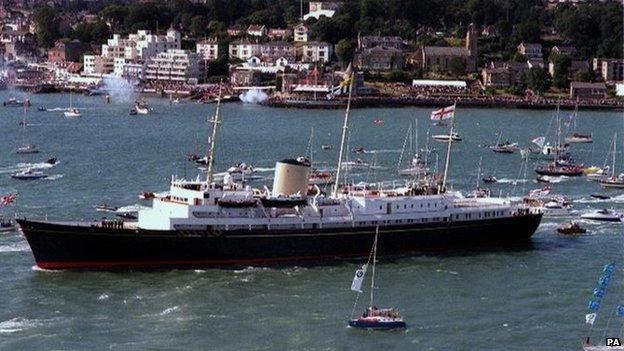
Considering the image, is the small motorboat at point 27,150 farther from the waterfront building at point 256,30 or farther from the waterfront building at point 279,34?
the waterfront building at point 256,30

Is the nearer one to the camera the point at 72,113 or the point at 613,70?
the point at 72,113

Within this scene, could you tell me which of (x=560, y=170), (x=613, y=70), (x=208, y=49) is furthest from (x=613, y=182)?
(x=208, y=49)

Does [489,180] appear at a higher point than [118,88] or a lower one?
higher

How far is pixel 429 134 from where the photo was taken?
62.6 m

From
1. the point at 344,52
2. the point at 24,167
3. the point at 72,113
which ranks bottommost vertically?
the point at 72,113

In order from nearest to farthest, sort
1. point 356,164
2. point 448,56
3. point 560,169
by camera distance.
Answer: point 560,169, point 356,164, point 448,56

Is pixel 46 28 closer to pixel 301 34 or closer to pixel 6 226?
pixel 301 34

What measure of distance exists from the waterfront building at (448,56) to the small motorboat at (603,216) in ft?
192

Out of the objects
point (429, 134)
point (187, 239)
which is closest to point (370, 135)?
point (429, 134)

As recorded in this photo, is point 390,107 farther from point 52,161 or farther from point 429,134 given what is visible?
point 52,161

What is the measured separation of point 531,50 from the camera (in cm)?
9950

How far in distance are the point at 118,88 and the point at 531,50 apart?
3037 centimetres

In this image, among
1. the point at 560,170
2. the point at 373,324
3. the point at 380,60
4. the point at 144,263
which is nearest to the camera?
the point at 373,324

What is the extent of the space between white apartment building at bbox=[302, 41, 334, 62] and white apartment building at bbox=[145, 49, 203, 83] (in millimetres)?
7885
